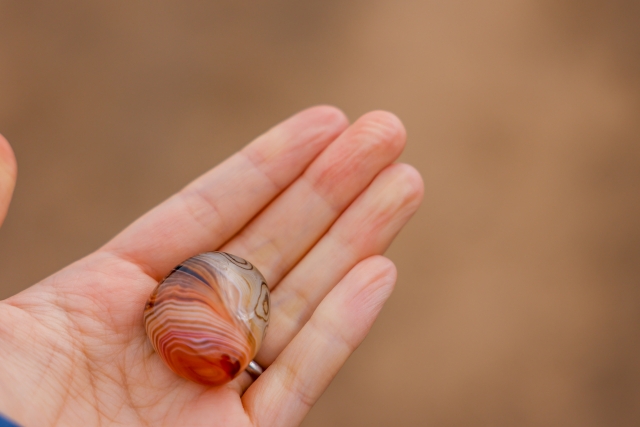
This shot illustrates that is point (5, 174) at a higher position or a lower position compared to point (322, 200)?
lower

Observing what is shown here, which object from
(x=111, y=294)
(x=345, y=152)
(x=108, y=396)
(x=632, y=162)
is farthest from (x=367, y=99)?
(x=108, y=396)

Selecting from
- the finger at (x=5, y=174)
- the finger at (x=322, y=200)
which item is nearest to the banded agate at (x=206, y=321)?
the finger at (x=322, y=200)

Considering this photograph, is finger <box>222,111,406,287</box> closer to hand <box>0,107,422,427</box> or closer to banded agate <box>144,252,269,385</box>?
hand <box>0,107,422,427</box>

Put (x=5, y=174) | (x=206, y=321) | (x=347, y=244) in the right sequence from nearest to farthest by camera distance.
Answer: (x=5, y=174)
(x=206, y=321)
(x=347, y=244)

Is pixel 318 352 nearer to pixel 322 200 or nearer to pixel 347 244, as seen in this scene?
pixel 347 244

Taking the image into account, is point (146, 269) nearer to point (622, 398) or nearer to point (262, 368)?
point (262, 368)

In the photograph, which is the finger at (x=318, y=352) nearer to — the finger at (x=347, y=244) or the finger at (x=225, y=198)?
the finger at (x=347, y=244)

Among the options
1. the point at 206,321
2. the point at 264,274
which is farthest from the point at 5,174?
the point at 264,274
